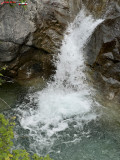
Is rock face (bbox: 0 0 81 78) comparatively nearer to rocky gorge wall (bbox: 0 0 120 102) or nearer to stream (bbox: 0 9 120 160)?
rocky gorge wall (bbox: 0 0 120 102)

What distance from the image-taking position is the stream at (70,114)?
526 cm

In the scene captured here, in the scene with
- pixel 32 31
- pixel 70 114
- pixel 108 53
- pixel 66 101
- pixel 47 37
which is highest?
pixel 32 31

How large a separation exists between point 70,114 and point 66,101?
702 millimetres

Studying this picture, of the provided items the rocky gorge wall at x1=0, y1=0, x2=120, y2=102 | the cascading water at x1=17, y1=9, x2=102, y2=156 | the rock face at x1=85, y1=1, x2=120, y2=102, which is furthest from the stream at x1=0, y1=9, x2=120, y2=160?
the rock face at x1=85, y1=1, x2=120, y2=102

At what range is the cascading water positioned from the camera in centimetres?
570

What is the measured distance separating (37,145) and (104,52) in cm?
362

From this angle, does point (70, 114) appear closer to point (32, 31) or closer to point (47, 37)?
point (47, 37)

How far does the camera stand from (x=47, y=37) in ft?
25.2

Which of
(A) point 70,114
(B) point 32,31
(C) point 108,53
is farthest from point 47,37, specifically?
(A) point 70,114

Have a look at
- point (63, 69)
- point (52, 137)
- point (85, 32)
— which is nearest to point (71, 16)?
point (85, 32)

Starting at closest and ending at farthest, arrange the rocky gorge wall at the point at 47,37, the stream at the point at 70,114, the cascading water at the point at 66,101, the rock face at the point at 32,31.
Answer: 1. the stream at the point at 70,114
2. the cascading water at the point at 66,101
3. the rocky gorge wall at the point at 47,37
4. the rock face at the point at 32,31

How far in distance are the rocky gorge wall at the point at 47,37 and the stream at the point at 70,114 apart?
40 cm

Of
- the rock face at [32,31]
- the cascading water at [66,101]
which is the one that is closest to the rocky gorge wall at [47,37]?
the rock face at [32,31]

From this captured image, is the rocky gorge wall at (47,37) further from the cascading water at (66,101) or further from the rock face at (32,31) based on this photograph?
the cascading water at (66,101)
